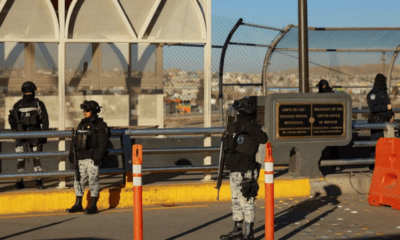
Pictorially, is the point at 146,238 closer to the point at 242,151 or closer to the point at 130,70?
the point at 242,151

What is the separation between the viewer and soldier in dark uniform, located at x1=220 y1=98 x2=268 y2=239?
856cm

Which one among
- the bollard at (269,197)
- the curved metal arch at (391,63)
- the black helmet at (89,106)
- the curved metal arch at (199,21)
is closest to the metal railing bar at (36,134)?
the black helmet at (89,106)

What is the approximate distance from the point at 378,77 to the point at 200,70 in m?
3.35

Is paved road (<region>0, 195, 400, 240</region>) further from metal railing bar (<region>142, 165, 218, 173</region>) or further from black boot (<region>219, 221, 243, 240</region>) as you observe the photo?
metal railing bar (<region>142, 165, 218, 173</region>)

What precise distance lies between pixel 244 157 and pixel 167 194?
3.07m

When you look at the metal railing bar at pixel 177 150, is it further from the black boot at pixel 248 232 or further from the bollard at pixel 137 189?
the bollard at pixel 137 189

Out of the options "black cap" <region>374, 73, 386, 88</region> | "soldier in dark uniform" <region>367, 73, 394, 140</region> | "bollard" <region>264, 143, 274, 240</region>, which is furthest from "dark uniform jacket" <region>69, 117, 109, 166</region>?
"black cap" <region>374, 73, 386, 88</region>

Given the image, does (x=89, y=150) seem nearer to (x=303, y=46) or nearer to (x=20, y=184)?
(x=20, y=184)

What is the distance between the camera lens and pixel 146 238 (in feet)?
29.2

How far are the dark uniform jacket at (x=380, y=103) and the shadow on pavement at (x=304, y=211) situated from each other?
2434 mm

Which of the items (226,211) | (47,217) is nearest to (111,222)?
(47,217)

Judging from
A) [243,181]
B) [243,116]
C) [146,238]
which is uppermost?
[243,116]

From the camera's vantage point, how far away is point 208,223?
9.88 meters

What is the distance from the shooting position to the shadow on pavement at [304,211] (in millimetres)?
9609
